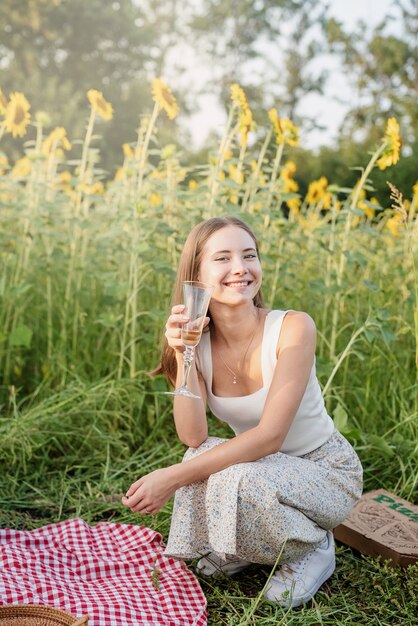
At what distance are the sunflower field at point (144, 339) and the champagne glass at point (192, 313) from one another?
2.17ft

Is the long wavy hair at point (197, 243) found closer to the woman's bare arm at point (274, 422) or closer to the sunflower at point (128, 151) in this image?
the woman's bare arm at point (274, 422)

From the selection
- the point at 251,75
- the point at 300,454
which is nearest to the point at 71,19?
the point at 251,75

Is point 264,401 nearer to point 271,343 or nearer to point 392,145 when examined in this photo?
point 271,343

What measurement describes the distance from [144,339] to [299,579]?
1562 mm

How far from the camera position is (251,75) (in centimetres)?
2228

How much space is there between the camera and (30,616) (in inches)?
61.4

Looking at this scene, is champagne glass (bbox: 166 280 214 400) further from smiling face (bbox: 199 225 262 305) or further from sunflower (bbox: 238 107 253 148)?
sunflower (bbox: 238 107 253 148)

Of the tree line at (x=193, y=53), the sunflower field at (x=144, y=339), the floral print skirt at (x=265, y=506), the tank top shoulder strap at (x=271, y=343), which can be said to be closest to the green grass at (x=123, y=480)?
the sunflower field at (x=144, y=339)

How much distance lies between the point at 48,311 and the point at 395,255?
179 centimetres

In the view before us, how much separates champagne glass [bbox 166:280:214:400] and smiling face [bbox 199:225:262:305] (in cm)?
17

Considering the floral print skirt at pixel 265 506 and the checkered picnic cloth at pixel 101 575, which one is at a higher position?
the floral print skirt at pixel 265 506

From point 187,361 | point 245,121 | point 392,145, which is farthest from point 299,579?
point 245,121

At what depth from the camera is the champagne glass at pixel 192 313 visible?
187 centimetres

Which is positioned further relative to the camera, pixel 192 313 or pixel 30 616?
pixel 192 313
